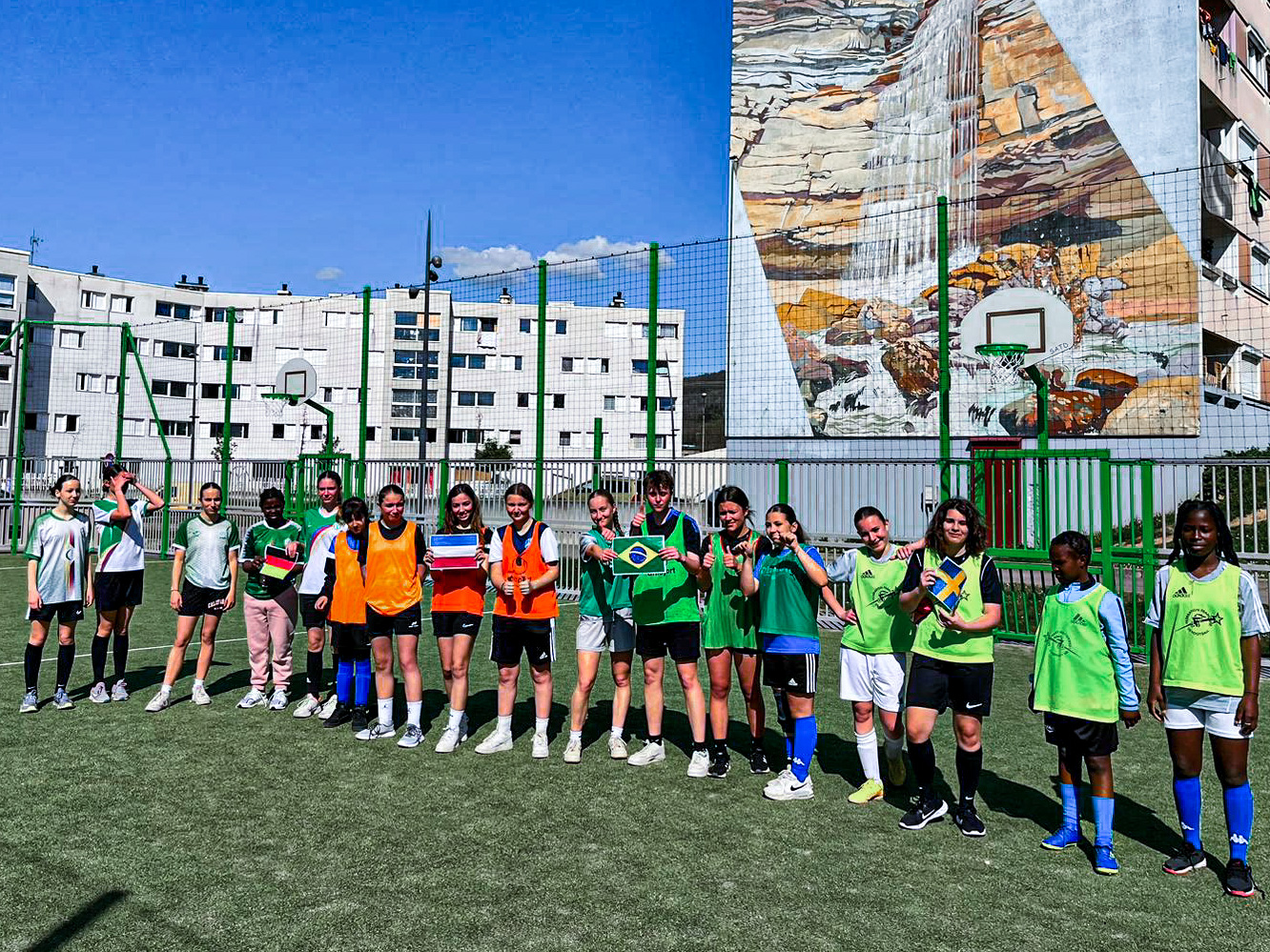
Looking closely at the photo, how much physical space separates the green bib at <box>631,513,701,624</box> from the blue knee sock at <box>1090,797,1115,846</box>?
2.55m

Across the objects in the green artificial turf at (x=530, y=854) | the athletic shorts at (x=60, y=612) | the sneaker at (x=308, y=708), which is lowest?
the green artificial turf at (x=530, y=854)

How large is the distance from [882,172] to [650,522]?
1025 inches

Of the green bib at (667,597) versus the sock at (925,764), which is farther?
the green bib at (667,597)

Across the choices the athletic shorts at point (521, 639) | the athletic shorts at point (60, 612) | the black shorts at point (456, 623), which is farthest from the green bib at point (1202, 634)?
the athletic shorts at point (60, 612)

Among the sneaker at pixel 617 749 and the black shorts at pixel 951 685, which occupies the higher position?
the black shorts at pixel 951 685

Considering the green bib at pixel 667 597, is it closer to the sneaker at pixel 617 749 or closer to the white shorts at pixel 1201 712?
the sneaker at pixel 617 749

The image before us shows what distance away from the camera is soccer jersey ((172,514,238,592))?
7.82 m

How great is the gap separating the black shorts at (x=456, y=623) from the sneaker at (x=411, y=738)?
26.4 inches

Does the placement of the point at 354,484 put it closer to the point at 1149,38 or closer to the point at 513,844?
the point at 513,844

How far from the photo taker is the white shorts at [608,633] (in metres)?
6.48

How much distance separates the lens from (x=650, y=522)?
6273mm

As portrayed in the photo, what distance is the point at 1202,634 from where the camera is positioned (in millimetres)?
4629

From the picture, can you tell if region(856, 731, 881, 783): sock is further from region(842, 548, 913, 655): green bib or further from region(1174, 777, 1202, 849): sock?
region(1174, 777, 1202, 849): sock

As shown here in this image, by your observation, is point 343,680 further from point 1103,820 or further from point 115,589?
point 1103,820
